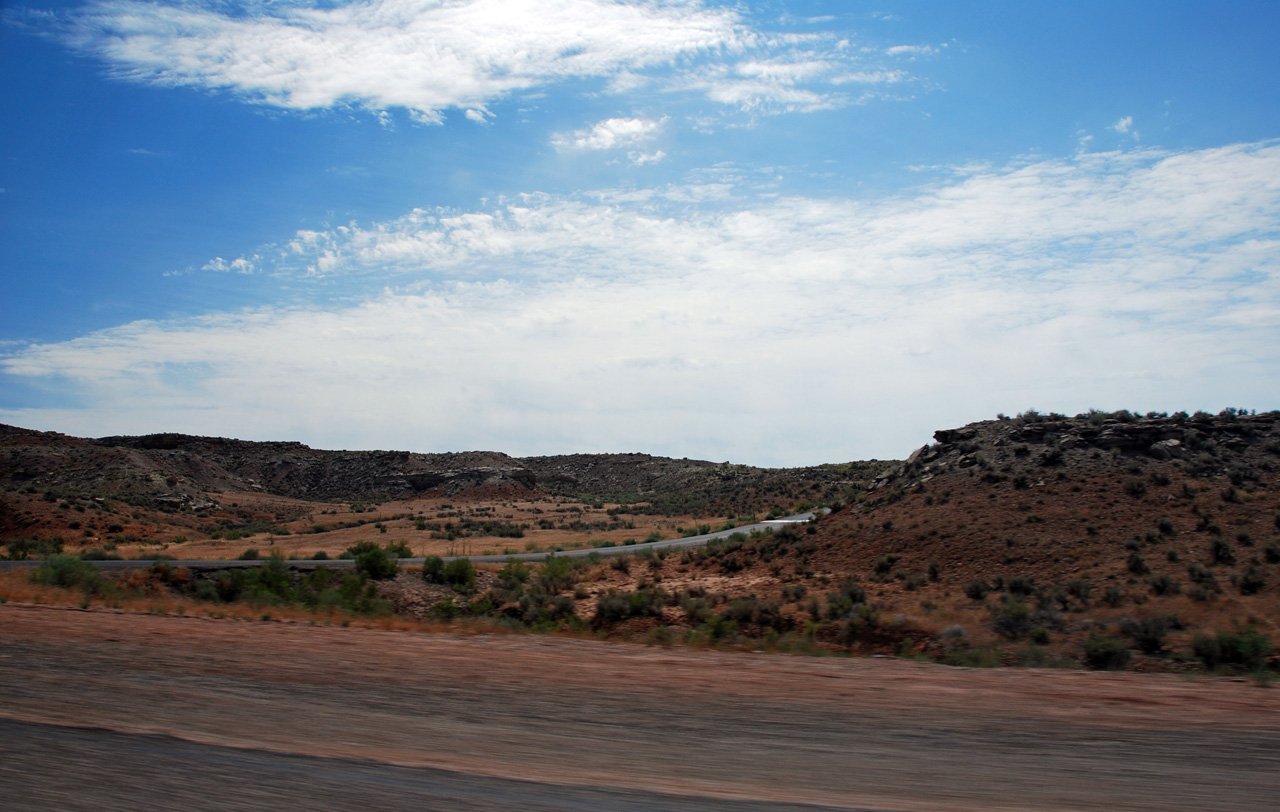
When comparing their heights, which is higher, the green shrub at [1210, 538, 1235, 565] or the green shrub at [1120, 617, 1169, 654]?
the green shrub at [1210, 538, 1235, 565]

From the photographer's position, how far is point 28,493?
5497 centimetres

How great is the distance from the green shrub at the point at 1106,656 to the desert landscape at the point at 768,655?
38 mm

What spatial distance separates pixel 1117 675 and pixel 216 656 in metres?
11.9

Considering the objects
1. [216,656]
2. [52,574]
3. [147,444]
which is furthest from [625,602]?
[147,444]

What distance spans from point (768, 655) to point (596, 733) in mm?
5589

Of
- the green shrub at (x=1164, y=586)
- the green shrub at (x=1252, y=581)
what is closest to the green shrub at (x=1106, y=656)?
the green shrub at (x=1164, y=586)

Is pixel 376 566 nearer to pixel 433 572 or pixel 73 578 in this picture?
pixel 433 572

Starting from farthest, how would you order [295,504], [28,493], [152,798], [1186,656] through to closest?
[295,504]
[28,493]
[1186,656]
[152,798]

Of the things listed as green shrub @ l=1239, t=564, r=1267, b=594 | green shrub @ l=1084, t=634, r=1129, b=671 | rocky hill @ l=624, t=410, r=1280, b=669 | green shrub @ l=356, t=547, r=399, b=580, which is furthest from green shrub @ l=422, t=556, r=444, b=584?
green shrub @ l=1239, t=564, r=1267, b=594

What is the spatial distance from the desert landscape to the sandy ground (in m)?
0.04

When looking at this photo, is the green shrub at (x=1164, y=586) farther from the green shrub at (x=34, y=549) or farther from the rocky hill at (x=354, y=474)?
the green shrub at (x=34, y=549)

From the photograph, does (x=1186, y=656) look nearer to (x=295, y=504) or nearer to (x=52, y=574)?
(x=52, y=574)

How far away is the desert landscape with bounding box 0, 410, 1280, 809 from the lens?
6.12 meters

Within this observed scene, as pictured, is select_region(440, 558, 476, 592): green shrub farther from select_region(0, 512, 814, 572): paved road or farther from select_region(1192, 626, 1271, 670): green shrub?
select_region(1192, 626, 1271, 670): green shrub
